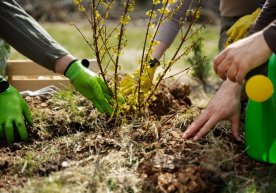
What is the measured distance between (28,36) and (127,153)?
86cm

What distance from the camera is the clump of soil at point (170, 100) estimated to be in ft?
8.91

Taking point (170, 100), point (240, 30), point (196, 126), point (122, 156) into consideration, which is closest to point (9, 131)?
point (122, 156)

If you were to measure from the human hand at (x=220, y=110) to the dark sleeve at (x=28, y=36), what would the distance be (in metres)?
0.81

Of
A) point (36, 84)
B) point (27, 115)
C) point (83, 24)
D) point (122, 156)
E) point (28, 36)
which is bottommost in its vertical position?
point (122, 156)

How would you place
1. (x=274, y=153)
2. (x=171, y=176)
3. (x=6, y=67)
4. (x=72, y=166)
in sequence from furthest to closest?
1. (x=6, y=67)
2. (x=274, y=153)
3. (x=72, y=166)
4. (x=171, y=176)

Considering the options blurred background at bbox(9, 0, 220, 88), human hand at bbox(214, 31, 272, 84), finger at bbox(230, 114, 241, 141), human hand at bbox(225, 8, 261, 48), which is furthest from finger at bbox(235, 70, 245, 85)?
blurred background at bbox(9, 0, 220, 88)

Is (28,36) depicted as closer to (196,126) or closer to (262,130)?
(196,126)

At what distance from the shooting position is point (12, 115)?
2.32 m

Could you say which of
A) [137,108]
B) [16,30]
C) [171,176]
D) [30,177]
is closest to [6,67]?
[16,30]

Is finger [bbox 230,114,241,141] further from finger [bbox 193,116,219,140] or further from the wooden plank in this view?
the wooden plank

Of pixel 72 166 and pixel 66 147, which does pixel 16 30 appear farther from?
pixel 72 166

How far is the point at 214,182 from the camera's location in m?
1.75

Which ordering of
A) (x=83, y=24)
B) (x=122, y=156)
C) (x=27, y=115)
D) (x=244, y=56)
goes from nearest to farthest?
1. (x=244, y=56)
2. (x=122, y=156)
3. (x=27, y=115)
4. (x=83, y=24)

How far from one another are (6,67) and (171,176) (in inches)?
73.7
